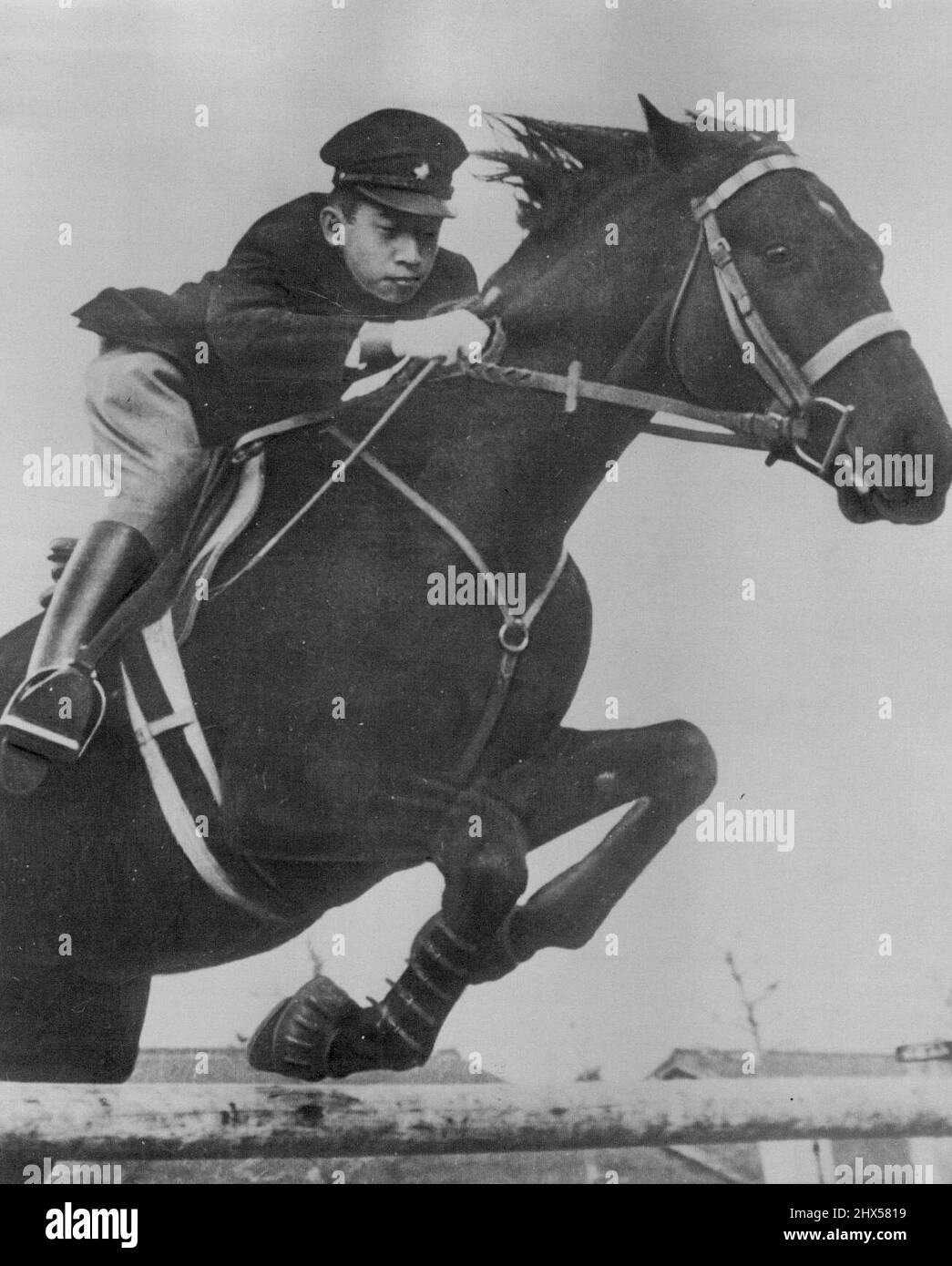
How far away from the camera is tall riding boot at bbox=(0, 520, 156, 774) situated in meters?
3.02

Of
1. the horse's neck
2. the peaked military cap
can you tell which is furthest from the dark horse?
the peaked military cap

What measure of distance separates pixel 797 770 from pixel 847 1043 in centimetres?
56

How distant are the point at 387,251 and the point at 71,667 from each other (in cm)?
104

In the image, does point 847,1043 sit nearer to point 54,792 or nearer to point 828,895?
point 828,895

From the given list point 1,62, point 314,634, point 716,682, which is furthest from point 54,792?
point 1,62

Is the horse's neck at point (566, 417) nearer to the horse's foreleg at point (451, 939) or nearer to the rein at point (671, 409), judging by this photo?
the rein at point (671, 409)

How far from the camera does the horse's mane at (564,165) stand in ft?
10.1

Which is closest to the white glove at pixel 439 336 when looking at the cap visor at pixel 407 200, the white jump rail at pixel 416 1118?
the cap visor at pixel 407 200

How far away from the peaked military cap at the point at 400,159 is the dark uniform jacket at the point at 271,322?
0.10 meters

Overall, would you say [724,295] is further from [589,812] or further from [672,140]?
[589,812]

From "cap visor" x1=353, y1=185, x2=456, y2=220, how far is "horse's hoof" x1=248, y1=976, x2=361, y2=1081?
61.0 inches

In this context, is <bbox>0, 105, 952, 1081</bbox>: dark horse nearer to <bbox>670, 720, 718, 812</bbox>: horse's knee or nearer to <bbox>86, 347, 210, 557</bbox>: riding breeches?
<bbox>670, 720, 718, 812</bbox>: horse's knee

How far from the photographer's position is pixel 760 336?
9.68 feet

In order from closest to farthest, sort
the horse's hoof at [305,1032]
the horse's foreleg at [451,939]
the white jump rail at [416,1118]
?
1. the white jump rail at [416,1118]
2. the horse's foreleg at [451,939]
3. the horse's hoof at [305,1032]
